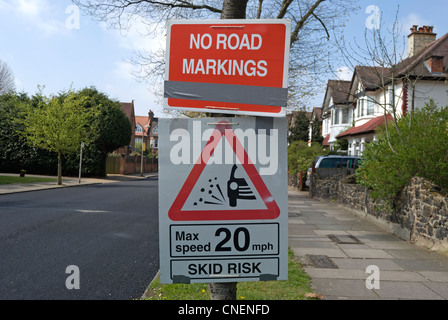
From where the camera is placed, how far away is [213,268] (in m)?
2.27

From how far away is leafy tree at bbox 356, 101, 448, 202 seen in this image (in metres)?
8.56

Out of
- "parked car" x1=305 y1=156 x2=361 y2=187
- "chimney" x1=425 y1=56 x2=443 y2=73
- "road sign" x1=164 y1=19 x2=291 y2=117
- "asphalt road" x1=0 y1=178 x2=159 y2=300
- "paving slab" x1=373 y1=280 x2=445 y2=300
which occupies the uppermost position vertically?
"chimney" x1=425 y1=56 x2=443 y2=73

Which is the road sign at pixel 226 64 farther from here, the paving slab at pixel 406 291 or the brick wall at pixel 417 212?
the brick wall at pixel 417 212

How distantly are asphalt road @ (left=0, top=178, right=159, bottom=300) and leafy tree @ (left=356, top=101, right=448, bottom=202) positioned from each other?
5342mm

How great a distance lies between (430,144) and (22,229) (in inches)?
355

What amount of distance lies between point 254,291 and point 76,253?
370 cm

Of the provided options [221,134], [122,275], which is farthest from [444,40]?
[221,134]

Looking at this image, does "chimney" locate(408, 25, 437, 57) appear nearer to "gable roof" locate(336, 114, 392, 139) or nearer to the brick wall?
"gable roof" locate(336, 114, 392, 139)

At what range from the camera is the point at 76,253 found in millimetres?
7238

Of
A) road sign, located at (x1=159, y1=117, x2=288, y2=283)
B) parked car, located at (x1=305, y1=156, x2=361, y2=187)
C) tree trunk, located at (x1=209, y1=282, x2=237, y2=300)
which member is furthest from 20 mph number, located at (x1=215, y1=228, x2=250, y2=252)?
parked car, located at (x1=305, y1=156, x2=361, y2=187)

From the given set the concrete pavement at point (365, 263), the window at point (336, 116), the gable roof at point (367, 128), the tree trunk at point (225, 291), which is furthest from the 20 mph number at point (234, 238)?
the window at point (336, 116)

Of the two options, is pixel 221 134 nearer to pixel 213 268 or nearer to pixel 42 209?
pixel 213 268

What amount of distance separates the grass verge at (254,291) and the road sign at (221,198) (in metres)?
2.55

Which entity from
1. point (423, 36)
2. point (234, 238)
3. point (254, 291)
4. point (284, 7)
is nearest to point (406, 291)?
point (254, 291)
